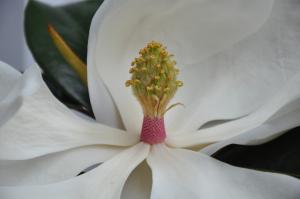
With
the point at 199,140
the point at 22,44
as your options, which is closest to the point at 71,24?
the point at 199,140

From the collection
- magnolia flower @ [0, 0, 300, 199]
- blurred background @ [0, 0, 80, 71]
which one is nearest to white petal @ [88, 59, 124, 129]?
magnolia flower @ [0, 0, 300, 199]

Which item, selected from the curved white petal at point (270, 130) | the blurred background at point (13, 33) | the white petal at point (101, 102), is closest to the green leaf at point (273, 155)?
the curved white petal at point (270, 130)

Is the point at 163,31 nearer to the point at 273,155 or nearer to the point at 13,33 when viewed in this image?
the point at 273,155

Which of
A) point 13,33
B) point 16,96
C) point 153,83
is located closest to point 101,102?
point 153,83

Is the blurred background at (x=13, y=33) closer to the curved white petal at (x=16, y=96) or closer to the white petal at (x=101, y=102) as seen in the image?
the white petal at (x=101, y=102)

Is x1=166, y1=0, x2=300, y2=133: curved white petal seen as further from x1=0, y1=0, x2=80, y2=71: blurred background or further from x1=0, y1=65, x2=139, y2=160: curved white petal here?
x1=0, y1=0, x2=80, y2=71: blurred background

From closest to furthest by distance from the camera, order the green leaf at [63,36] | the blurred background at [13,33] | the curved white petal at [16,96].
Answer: the curved white petal at [16,96] → the green leaf at [63,36] → the blurred background at [13,33]

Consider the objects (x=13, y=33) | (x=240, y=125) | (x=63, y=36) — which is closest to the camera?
(x=240, y=125)
